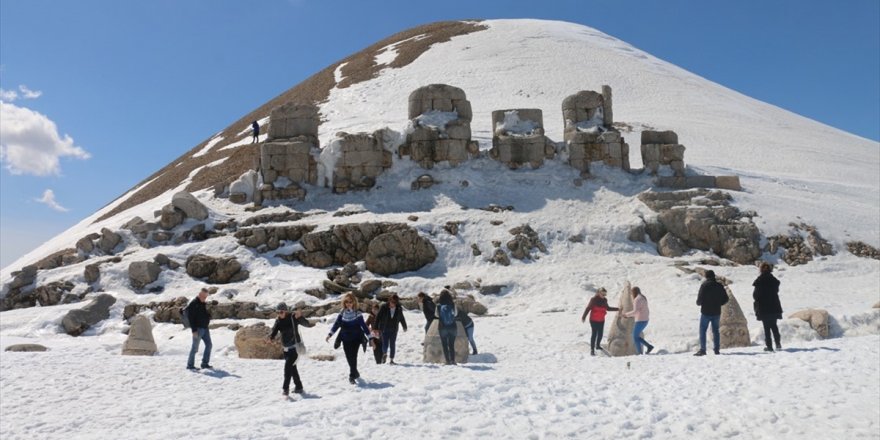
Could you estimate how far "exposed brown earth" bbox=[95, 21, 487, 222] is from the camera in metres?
33.4

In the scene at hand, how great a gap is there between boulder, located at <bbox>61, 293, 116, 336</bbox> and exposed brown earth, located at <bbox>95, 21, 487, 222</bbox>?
28.7 ft

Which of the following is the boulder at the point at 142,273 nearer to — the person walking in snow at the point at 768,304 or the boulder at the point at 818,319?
the person walking in snow at the point at 768,304

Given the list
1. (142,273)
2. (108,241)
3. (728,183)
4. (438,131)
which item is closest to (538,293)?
(438,131)

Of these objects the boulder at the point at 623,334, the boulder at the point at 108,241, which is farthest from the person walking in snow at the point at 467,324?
the boulder at the point at 108,241

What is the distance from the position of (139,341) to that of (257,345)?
271 cm

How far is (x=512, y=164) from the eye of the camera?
2439cm

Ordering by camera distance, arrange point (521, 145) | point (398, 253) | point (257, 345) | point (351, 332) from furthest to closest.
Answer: point (521, 145)
point (398, 253)
point (257, 345)
point (351, 332)

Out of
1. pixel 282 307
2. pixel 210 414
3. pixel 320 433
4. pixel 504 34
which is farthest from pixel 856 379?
pixel 504 34

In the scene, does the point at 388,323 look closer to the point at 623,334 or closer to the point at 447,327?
the point at 447,327

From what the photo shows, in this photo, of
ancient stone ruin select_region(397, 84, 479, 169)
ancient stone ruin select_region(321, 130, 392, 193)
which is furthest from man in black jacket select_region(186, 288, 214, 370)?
ancient stone ruin select_region(397, 84, 479, 169)

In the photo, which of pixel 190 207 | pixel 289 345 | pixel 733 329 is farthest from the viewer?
pixel 190 207

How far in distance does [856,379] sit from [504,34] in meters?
55.8

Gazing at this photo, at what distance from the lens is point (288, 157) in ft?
77.8

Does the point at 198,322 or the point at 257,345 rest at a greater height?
the point at 198,322
